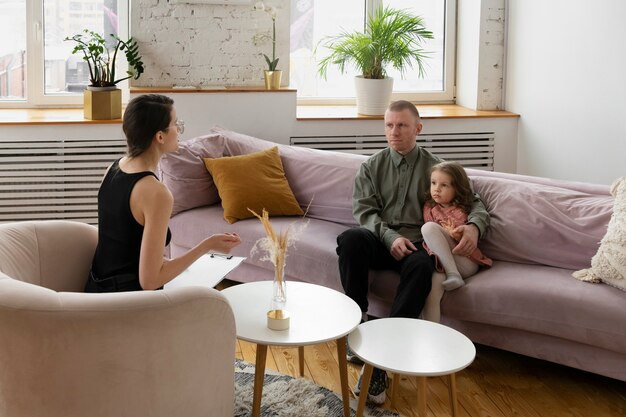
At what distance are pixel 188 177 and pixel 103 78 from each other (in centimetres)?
112

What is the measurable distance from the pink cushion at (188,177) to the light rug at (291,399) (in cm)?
134

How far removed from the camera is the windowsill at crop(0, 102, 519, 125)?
16.8ft

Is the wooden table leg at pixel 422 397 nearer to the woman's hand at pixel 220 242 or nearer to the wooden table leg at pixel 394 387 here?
the wooden table leg at pixel 394 387

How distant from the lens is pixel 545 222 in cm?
379

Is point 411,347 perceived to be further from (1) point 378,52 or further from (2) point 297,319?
(1) point 378,52

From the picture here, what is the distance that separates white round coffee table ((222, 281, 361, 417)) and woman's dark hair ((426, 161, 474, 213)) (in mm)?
936

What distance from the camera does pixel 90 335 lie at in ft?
7.52

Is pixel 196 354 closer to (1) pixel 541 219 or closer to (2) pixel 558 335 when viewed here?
(2) pixel 558 335

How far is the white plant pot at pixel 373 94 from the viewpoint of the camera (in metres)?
5.56

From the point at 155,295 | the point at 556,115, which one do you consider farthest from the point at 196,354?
the point at 556,115

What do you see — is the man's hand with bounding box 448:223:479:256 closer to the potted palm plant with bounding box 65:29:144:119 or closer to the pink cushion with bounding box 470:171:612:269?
the pink cushion with bounding box 470:171:612:269

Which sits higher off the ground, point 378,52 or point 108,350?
point 378,52

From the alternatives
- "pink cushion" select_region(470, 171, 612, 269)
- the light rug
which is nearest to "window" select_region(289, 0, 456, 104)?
"pink cushion" select_region(470, 171, 612, 269)

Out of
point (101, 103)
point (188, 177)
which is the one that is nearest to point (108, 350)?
point (188, 177)
